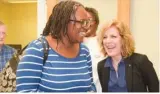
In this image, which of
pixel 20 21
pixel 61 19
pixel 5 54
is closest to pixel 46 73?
pixel 61 19

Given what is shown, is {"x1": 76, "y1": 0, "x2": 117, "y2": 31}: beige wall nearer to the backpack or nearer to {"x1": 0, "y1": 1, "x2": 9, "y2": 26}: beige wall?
the backpack

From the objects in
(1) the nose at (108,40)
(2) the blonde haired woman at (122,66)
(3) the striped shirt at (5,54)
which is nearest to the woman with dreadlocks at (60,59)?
(2) the blonde haired woman at (122,66)

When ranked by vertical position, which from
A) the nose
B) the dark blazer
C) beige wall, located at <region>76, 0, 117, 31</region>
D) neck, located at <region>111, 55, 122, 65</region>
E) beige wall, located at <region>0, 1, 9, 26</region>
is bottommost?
the dark blazer

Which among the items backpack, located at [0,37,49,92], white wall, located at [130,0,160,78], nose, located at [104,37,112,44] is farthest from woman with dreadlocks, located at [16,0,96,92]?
white wall, located at [130,0,160,78]

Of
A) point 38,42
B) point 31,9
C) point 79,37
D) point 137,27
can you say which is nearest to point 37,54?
point 38,42

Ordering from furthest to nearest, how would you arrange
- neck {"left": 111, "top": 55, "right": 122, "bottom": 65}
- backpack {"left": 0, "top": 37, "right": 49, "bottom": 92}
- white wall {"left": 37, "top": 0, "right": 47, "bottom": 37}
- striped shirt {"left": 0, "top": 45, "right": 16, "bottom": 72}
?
white wall {"left": 37, "top": 0, "right": 47, "bottom": 37} < striped shirt {"left": 0, "top": 45, "right": 16, "bottom": 72} < neck {"left": 111, "top": 55, "right": 122, "bottom": 65} < backpack {"left": 0, "top": 37, "right": 49, "bottom": 92}

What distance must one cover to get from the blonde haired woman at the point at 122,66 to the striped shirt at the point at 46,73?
1.84 ft

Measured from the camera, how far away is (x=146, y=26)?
248 cm

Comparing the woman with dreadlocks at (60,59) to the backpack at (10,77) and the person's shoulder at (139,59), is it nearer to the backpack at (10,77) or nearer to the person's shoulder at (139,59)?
the backpack at (10,77)

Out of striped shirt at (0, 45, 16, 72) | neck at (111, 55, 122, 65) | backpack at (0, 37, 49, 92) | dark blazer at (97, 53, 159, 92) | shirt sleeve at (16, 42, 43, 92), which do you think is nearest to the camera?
shirt sleeve at (16, 42, 43, 92)

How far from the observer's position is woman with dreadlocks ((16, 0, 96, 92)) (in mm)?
1061

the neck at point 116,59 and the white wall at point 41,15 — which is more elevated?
the white wall at point 41,15

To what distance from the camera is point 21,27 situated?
5.98 meters

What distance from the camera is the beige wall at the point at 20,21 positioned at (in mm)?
5902
